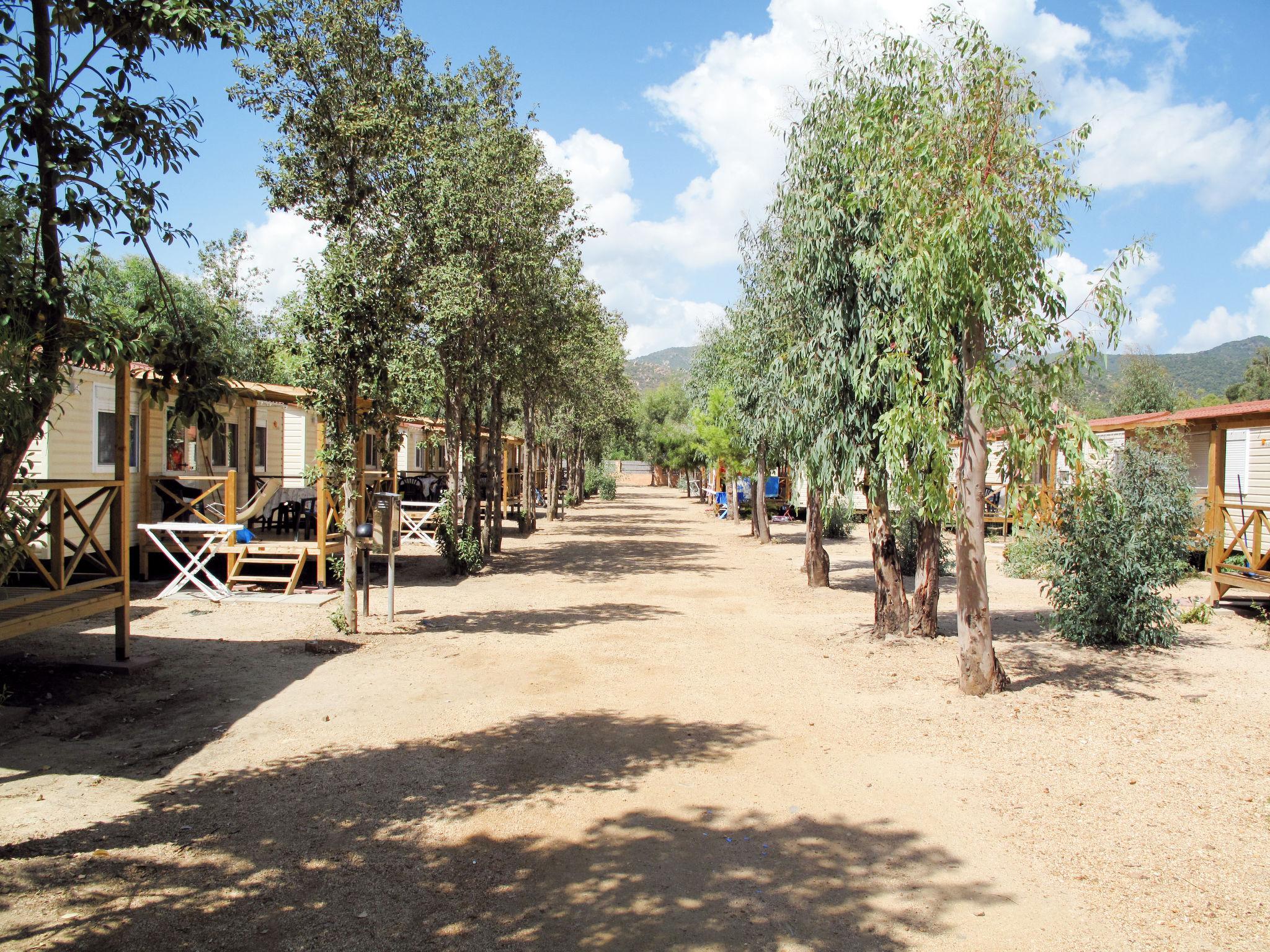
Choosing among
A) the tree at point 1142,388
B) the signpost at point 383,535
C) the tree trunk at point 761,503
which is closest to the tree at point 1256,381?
the tree at point 1142,388

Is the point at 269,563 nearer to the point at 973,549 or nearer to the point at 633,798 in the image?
the point at 633,798

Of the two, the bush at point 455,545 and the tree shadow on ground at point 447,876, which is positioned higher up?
the bush at point 455,545

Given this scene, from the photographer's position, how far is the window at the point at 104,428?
12.3 meters

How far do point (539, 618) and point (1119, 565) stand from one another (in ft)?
21.0

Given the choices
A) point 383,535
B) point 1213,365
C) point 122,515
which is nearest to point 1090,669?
point 383,535

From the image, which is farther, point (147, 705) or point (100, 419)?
point (100, 419)

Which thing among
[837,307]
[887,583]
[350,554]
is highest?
[837,307]

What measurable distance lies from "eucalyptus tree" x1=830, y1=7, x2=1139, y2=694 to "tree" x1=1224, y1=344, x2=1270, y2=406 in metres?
42.7

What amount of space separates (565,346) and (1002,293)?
14345 millimetres

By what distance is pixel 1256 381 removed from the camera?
147 feet

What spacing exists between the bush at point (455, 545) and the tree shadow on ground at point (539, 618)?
136 inches

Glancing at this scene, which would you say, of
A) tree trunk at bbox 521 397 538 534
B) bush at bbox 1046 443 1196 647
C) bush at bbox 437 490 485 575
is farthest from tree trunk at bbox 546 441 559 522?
bush at bbox 1046 443 1196 647

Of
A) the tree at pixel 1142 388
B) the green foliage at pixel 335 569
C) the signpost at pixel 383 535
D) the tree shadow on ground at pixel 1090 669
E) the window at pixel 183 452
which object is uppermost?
the tree at pixel 1142 388

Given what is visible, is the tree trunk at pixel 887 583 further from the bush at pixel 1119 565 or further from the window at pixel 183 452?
the window at pixel 183 452
